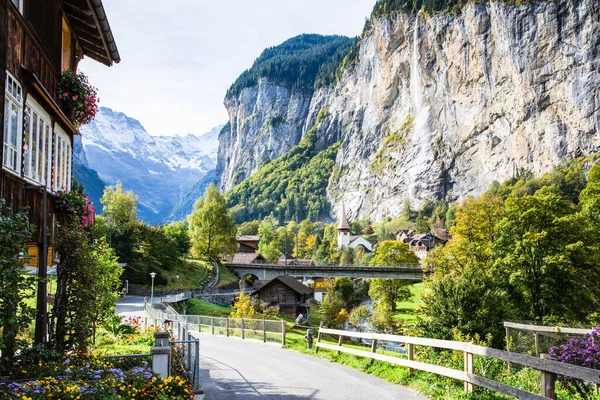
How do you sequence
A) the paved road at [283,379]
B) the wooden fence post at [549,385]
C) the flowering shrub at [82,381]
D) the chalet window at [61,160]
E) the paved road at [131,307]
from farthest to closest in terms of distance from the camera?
the paved road at [131,307] → the chalet window at [61,160] → the paved road at [283,379] → the flowering shrub at [82,381] → the wooden fence post at [549,385]

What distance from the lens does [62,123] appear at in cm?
1351

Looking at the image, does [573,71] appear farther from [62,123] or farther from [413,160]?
[62,123]

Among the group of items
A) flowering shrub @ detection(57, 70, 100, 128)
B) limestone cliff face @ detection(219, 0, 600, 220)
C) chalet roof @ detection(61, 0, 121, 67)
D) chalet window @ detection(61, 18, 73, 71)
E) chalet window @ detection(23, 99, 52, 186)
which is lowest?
chalet window @ detection(23, 99, 52, 186)

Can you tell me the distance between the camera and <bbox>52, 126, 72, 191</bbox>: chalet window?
12898 millimetres

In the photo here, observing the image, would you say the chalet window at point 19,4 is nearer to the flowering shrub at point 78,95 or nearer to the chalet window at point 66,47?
the flowering shrub at point 78,95

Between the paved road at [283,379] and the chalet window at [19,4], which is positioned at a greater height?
the chalet window at [19,4]

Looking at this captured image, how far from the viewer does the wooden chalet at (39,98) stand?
9.39 m

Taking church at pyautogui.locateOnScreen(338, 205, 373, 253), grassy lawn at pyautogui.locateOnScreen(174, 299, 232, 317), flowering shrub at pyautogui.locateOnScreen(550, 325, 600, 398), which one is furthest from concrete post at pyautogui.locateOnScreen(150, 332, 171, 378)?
church at pyautogui.locateOnScreen(338, 205, 373, 253)

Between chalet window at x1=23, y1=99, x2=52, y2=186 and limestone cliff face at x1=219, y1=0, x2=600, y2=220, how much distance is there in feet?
Answer: 443

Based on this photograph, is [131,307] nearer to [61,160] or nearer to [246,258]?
[61,160]

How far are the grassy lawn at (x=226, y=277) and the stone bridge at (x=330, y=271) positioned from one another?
1.93 meters

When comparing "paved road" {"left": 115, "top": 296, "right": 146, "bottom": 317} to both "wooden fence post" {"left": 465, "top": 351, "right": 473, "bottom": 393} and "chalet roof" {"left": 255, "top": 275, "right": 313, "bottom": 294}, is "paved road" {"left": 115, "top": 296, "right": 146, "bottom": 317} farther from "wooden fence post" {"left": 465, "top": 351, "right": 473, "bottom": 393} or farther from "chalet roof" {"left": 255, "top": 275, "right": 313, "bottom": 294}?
"wooden fence post" {"left": 465, "top": 351, "right": 473, "bottom": 393}

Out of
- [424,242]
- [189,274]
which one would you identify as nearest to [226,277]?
[189,274]

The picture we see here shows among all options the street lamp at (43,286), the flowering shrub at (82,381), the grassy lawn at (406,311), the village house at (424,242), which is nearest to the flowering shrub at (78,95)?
the street lamp at (43,286)
